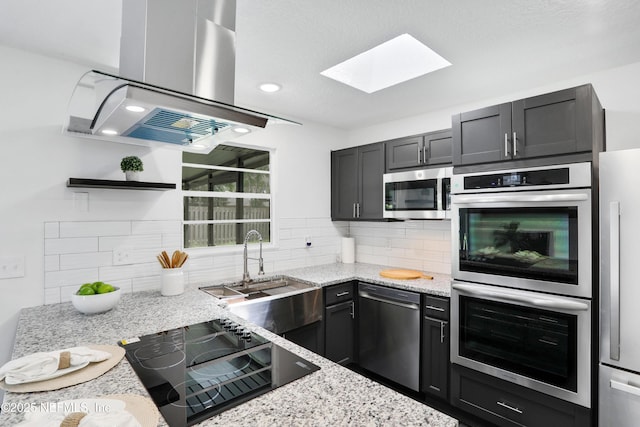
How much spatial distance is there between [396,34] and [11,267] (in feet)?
8.51

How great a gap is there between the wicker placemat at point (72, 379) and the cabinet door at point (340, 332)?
1.82 meters

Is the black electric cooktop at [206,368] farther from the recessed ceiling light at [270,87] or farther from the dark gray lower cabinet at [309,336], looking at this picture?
the recessed ceiling light at [270,87]

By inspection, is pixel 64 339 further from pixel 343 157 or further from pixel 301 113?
pixel 343 157

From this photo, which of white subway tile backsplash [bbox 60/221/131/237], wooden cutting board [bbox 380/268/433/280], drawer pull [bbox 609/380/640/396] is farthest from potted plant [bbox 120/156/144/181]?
drawer pull [bbox 609/380/640/396]

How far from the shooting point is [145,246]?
2453 millimetres

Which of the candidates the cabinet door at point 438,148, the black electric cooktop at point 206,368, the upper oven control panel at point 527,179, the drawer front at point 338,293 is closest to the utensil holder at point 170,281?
the black electric cooktop at point 206,368

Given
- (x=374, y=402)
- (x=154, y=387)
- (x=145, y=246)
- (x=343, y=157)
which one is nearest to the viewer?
(x=374, y=402)

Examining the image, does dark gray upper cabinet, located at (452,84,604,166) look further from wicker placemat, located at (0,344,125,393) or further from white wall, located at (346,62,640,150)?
wicker placemat, located at (0,344,125,393)

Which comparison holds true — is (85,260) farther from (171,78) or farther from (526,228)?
(526,228)

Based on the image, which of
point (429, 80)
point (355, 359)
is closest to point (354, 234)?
point (355, 359)

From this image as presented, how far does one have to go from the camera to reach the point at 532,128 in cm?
207

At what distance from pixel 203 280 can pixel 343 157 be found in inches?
76.4

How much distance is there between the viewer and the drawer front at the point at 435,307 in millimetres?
2447

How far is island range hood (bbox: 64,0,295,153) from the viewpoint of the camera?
1.18m
